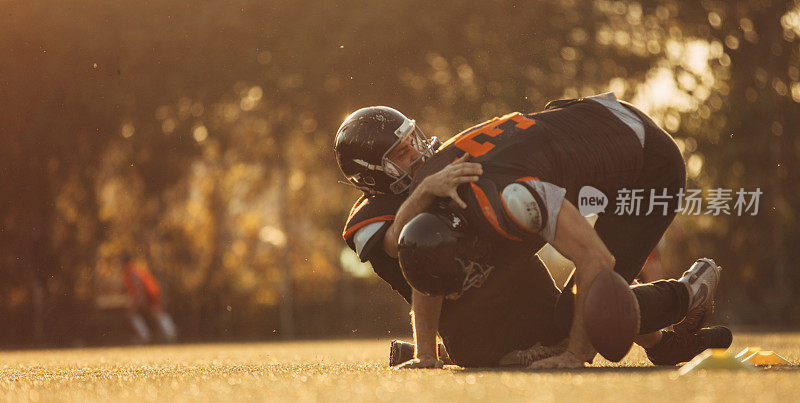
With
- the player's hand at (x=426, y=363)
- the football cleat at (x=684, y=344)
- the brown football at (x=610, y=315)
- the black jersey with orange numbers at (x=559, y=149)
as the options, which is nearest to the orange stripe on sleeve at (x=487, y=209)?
the black jersey with orange numbers at (x=559, y=149)

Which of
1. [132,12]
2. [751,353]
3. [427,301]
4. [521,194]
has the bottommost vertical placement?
[751,353]

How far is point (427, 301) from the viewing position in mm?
5035

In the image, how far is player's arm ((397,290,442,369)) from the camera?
5.05 metres

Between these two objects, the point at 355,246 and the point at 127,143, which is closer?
the point at 355,246

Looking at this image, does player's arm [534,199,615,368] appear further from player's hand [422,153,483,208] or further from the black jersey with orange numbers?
player's hand [422,153,483,208]

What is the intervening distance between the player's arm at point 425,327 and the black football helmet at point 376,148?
1.84 feet

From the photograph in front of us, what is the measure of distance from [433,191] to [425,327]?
32.8 inches

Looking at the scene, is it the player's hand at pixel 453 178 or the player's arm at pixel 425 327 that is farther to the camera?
the player's arm at pixel 425 327

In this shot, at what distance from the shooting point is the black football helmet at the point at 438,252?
442 centimetres

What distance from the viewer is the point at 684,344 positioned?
5.24 meters

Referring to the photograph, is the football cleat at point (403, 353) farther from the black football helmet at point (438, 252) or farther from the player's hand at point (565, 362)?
the black football helmet at point (438, 252)

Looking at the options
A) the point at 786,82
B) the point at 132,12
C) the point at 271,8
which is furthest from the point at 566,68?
the point at 132,12

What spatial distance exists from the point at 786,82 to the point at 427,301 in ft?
43.9

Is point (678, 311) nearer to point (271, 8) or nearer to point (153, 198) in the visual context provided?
point (271, 8)
